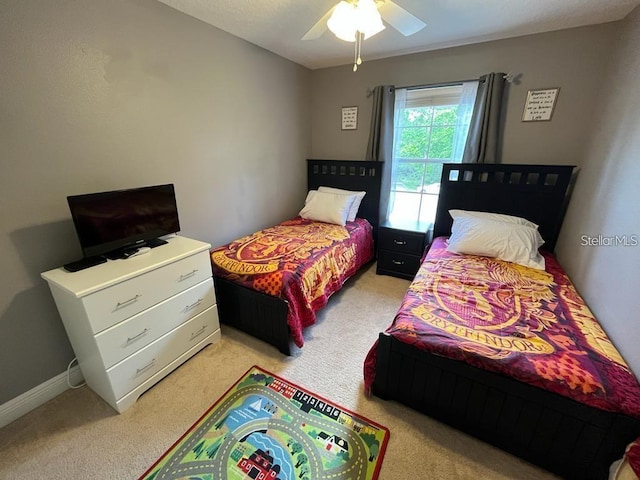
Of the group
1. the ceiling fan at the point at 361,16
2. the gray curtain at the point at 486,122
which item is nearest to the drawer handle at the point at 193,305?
the ceiling fan at the point at 361,16

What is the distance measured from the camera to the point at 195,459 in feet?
4.18

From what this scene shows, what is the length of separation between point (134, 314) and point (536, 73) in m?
3.47

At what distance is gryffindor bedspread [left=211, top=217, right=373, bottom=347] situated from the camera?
6.12 feet

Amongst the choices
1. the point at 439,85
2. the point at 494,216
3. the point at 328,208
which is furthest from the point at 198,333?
the point at 439,85

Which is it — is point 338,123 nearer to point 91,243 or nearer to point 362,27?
point 362,27

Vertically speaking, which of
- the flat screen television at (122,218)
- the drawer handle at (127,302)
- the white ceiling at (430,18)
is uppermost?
the white ceiling at (430,18)

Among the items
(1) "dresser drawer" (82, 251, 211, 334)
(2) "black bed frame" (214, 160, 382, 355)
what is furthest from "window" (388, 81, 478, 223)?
(1) "dresser drawer" (82, 251, 211, 334)

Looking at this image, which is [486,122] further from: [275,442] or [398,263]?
[275,442]

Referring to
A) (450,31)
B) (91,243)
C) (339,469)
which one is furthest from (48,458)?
(450,31)

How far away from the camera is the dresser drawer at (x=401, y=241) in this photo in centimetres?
280

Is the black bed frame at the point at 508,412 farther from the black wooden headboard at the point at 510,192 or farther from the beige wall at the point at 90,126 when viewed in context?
the beige wall at the point at 90,126

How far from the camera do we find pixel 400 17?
4.91ft

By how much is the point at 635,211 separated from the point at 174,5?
3.06m

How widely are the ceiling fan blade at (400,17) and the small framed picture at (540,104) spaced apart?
57.2 inches
